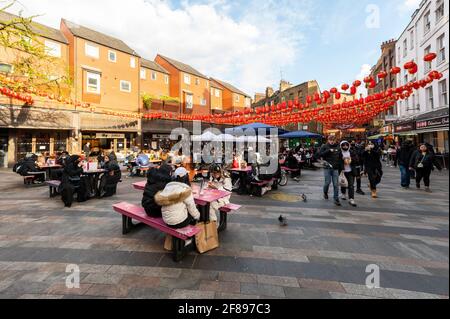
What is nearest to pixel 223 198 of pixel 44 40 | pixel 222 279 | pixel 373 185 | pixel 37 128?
pixel 222 279

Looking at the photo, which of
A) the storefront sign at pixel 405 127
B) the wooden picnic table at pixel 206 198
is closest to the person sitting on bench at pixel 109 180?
the wooden picnic table at pixel 206 198

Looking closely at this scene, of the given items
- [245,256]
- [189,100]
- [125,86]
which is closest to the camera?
[245,256]

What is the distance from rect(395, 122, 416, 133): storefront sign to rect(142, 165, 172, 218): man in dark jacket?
65.7 ft

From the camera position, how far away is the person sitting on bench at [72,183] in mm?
6694

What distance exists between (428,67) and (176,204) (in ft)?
70.5

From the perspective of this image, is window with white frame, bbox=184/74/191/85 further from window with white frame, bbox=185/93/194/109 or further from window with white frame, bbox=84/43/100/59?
window with white frame, bbox=84/43/100/59

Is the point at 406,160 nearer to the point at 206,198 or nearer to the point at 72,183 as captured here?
the point at 206,198

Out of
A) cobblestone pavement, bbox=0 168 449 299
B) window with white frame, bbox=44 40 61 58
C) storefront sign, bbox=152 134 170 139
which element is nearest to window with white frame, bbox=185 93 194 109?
storefront sign, bbox=152 134 170 139

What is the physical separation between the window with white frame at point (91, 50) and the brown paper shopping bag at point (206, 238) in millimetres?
22716

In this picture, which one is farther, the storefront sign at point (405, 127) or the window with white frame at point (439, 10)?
the storefront sign at point (405, 127)

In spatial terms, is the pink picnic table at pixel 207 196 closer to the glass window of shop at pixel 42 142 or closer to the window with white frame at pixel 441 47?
the window with white frame at pixel 441 47

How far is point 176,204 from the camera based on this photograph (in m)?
3.55

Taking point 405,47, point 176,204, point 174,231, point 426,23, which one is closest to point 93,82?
point 176,204

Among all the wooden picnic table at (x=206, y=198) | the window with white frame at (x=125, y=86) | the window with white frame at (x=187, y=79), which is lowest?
the wooden picnic table at (x=206, y=198)
